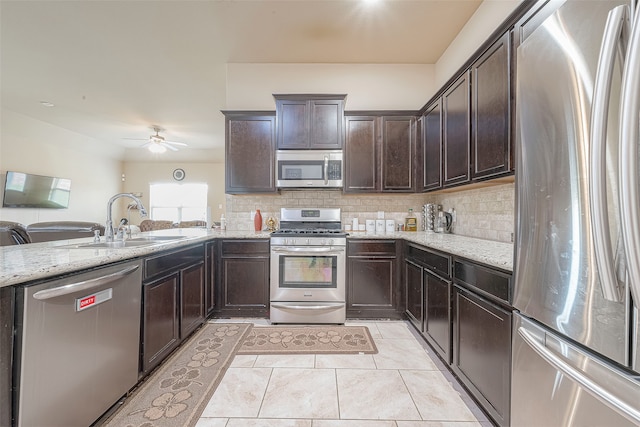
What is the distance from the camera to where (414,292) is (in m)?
2.50

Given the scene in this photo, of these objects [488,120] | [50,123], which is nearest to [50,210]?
[50,123]

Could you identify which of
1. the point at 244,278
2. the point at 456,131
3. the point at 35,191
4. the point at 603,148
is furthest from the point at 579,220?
the point at 35,191

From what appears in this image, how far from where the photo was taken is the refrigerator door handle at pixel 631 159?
0.59m

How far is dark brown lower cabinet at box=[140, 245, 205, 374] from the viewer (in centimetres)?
173

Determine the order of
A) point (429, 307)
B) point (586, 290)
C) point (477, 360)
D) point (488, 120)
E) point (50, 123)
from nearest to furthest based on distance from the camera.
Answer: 1. point (586, 290)
2. point (477, 360)
3. point (488, 120)
4. point (429, 307)
5. point (50, 123)

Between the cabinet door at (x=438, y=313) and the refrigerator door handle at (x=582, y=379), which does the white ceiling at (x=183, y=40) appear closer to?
the cabinet door at (x=438, y=313)

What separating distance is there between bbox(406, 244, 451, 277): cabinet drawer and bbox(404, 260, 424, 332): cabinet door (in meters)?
0.08

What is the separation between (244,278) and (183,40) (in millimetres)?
2671

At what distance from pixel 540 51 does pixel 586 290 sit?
801 millimetres

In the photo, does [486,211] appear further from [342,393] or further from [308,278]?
[342,393]

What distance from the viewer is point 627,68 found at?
60cm

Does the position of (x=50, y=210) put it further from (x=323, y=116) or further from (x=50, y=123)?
(x=323, y=116)

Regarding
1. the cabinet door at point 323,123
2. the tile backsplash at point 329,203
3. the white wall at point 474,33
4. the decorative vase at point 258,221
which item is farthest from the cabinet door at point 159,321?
the white wall at point 474,33

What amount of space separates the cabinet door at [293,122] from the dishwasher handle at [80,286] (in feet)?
6.58
